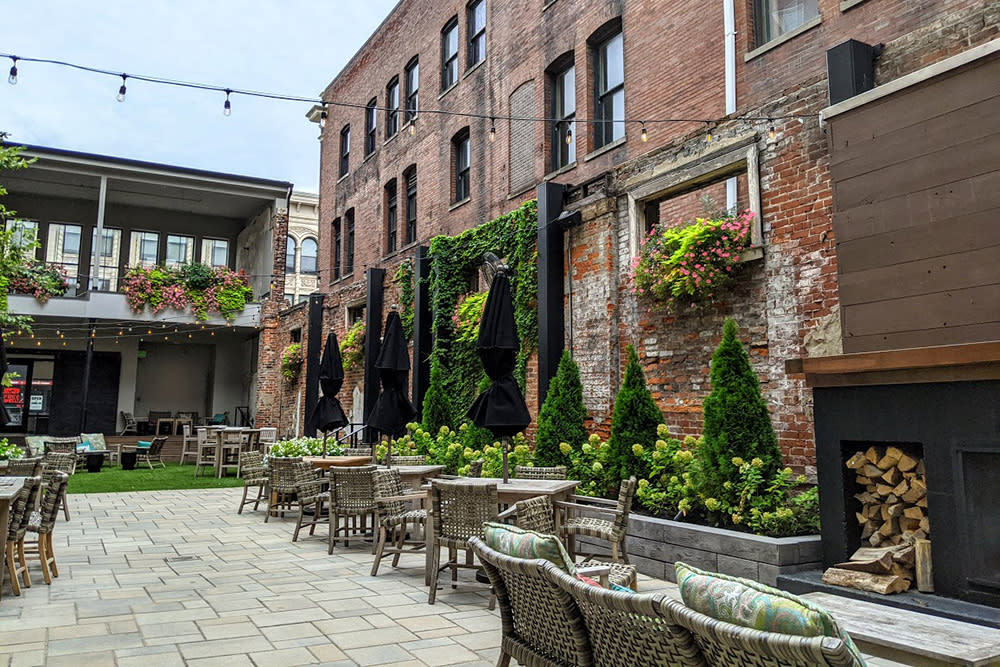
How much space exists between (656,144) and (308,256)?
21341 millimetres

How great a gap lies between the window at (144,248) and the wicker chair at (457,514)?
21166 mm

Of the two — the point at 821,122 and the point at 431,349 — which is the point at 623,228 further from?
the point at 431,349

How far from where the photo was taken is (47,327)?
66.7 feet

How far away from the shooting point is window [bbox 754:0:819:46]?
8141mm

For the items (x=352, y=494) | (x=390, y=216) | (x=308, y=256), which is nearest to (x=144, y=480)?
(x=390, y=216)

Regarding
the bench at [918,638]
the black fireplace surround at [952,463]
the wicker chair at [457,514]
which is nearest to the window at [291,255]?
the wicker chair at [457,514]

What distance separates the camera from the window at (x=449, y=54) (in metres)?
14.7

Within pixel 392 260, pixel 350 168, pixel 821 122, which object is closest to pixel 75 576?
pixel 821 122

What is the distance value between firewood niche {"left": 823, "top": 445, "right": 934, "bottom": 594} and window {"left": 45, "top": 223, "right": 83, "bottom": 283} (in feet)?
77.5

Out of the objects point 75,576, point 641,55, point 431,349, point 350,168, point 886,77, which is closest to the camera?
point 75,576

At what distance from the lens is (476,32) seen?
1403 cm

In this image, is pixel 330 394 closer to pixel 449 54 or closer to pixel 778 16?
pixel 778 16

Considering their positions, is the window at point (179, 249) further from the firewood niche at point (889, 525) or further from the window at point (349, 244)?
the firewood niche at point (889, 525)

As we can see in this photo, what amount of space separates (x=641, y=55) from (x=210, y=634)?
8.77 m
